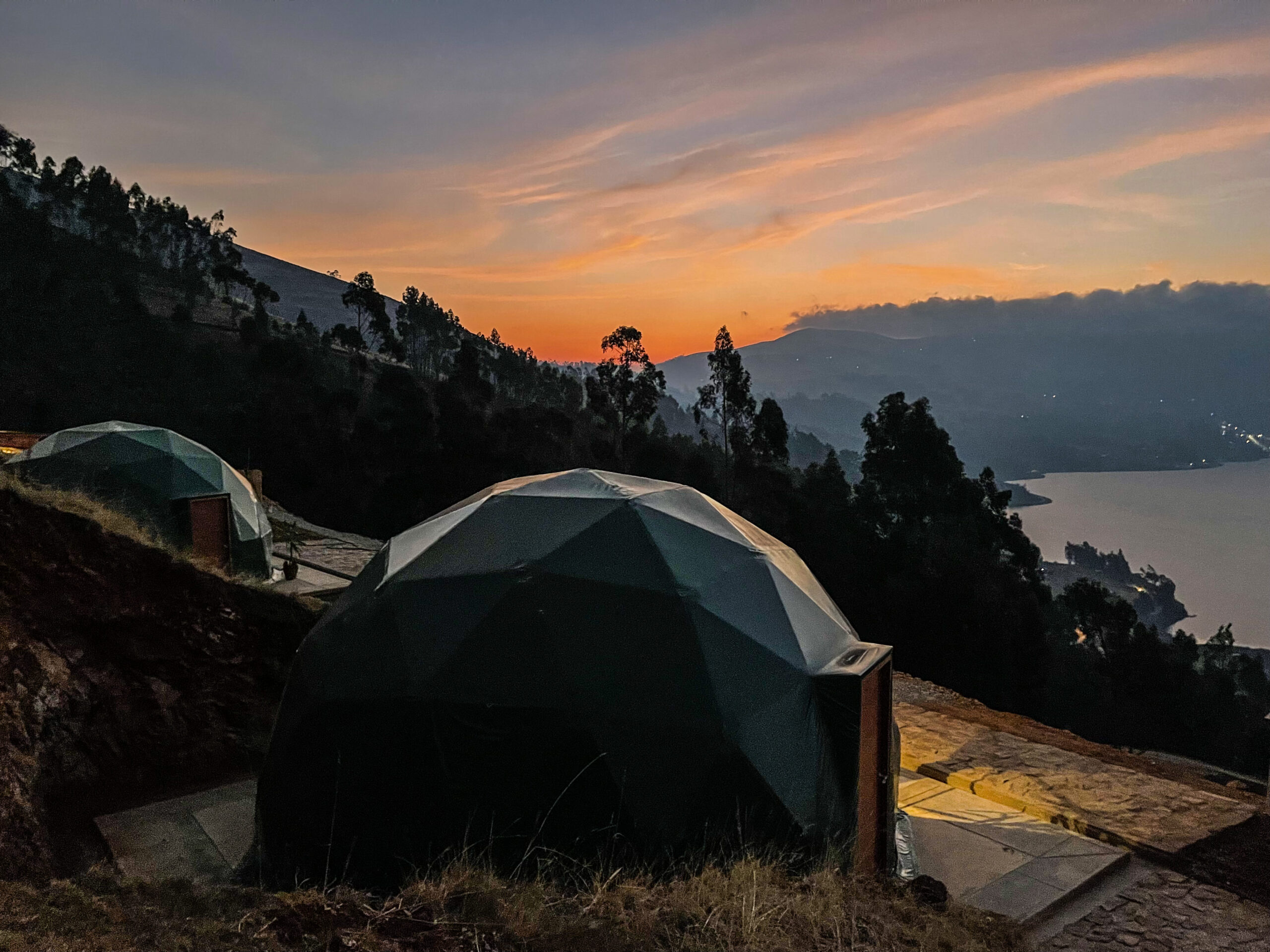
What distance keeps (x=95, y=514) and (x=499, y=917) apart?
320 inches

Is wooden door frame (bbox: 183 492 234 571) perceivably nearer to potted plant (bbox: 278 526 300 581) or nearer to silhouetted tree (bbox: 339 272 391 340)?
potted plant (bbox: 278 526 300 581)

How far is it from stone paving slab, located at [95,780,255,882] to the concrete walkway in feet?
21.3

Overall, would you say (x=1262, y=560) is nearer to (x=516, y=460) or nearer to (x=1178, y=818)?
(x=516, y=460)

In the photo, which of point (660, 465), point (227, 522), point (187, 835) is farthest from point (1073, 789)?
point (660, 465)

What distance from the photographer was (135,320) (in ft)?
225

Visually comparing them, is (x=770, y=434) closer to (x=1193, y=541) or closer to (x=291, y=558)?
(x=291, y=558)

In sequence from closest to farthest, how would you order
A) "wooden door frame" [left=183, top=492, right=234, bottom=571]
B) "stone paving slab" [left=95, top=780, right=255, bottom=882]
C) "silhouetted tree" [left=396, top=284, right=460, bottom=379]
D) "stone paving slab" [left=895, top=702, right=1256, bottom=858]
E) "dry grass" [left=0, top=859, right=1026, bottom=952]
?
1. "dry grass" [left=0, top=859, right=1026, bottom=952]
2. "stone paving slab" [left=95, top=780, right=255, bottom=882]
3. "stone paving slab" [left=895, top=702, right=1256, bottom=858]
4. "wooden door frame" [left=183, top=492, right=234, bottom=571]
5. "silhouetted tree" [left=396, top=284, right=460, bottom=379]

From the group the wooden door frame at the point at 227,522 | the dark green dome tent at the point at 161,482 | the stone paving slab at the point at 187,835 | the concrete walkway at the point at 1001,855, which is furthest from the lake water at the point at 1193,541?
the stone paving slab at the point at 187,835

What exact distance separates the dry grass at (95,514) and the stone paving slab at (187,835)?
2.68 metres

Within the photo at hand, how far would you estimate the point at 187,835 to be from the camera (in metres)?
7.80

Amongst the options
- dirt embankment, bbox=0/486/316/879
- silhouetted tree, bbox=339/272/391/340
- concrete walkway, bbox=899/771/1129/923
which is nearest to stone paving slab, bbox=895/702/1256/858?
concrete walkway, bbox=899/771/1129/923

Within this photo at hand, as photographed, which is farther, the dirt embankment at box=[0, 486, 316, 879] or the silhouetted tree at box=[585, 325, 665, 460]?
the silhouetted tree at box=[585, 325, 665, 460]

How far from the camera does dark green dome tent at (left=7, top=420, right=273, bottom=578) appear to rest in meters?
18.2

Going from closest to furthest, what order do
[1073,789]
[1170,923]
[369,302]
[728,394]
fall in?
[1170,923] → [1073,789] → [728,394] → [369,302]
